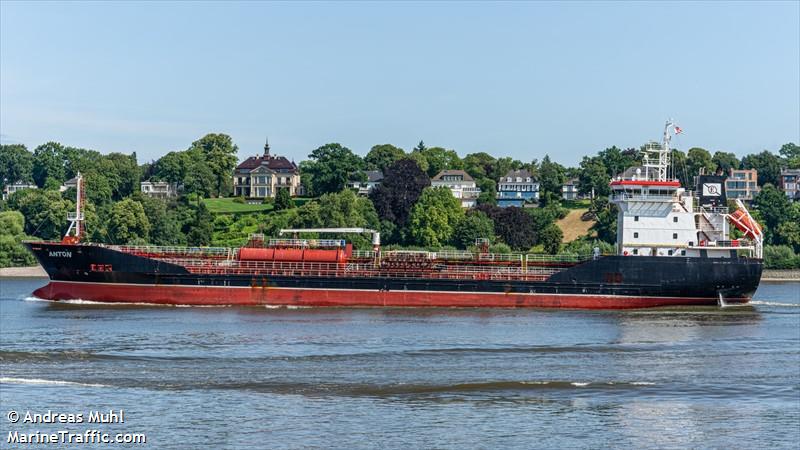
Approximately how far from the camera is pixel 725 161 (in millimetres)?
146625

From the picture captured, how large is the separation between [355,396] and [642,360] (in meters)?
12.3

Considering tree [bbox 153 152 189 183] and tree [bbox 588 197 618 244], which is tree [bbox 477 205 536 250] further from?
tree [bbox 153 152 189 183]

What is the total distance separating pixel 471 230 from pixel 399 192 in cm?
1453

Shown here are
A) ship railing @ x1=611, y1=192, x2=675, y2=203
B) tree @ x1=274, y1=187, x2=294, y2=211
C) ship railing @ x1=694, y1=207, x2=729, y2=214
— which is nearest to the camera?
ship railing @ x1=611, y1=192, x2=675, y2=203

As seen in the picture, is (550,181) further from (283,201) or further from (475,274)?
(475,274)

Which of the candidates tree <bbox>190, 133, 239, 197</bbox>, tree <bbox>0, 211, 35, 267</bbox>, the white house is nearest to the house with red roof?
tree <bbox>190, 133, 239, 197</bbox>

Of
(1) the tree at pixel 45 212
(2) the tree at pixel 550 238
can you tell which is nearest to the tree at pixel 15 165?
(1) the tree at pixel 45 212

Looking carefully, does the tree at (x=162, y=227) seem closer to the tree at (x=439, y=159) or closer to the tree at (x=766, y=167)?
the tree at (x=439, y=159)

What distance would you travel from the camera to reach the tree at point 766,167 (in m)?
147

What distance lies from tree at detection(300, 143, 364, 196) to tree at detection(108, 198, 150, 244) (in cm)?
2825

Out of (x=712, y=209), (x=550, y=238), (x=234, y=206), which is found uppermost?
(x=234, y=206)

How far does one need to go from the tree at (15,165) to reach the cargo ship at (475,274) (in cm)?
10667

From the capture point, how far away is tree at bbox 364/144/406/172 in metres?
152

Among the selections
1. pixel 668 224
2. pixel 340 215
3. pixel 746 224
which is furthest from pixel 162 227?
pixel 746 224
